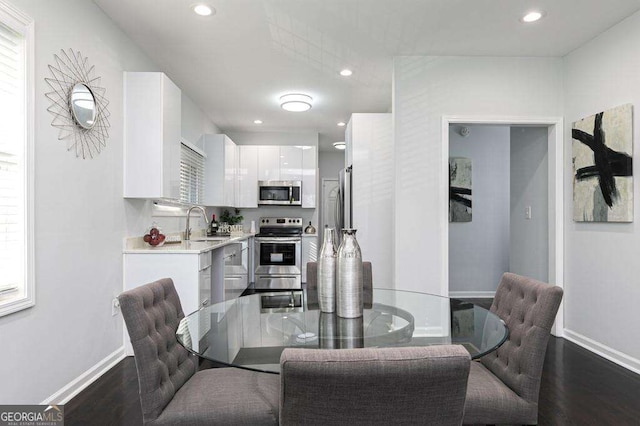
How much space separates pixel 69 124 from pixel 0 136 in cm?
56

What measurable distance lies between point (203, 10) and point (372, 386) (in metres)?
2.77

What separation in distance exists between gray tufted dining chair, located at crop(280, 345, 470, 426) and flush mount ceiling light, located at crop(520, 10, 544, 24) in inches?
112

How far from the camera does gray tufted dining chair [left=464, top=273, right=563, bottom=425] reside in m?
1.42

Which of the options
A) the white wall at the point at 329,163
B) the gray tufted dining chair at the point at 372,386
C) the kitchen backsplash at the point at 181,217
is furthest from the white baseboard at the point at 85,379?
the white wall at the point at 329,163

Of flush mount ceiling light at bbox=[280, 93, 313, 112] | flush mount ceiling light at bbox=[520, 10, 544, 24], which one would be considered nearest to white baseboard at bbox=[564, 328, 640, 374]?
flush mount ceiling light at bbox=[520, 10, 544, 24]

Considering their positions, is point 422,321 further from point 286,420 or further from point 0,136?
point 0,136

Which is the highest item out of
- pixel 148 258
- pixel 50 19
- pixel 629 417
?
pixel 50 19

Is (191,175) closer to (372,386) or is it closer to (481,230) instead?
(481,230)

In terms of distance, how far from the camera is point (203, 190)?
5277 mm

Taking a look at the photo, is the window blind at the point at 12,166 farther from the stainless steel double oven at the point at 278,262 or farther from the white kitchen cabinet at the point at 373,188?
the stainless steel double oven at the point at 278,262

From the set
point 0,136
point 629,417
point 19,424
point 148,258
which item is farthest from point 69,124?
point 629,417

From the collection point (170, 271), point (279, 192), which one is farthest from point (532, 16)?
point (279, 192)

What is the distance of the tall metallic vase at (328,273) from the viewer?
1.71 meters

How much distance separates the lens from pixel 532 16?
9.19 ft
